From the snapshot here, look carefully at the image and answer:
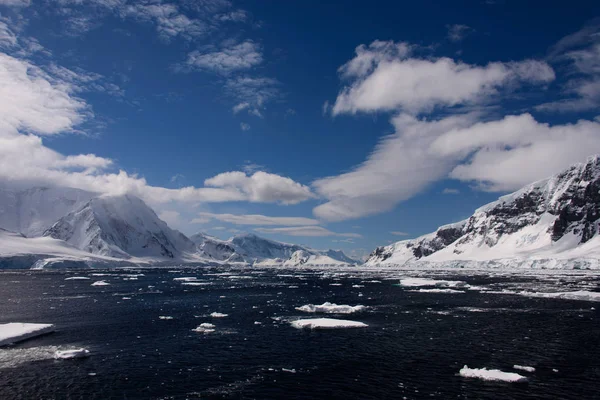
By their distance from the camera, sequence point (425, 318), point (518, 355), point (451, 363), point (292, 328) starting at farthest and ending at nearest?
1. point (425, 318)
2. point (292, 328)
3. point (518, 355)
4. point (451, 363)

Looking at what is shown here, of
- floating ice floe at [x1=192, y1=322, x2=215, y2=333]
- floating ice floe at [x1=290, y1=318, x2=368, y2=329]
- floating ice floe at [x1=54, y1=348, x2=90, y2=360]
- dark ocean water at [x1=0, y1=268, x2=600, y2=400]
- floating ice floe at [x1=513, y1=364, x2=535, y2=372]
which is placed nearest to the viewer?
dark ocean water at [x1=0, y1=268, x2=600, y2=400]

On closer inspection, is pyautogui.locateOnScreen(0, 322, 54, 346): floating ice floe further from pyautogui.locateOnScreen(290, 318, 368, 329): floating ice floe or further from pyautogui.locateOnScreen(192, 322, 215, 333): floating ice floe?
pyautogui.locateOnScreen(290, 318, 368, 329): floating ice floe

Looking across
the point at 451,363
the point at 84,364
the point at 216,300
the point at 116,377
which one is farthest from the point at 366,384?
the point at 216,300

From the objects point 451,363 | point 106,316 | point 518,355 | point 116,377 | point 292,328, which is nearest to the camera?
point 116,377

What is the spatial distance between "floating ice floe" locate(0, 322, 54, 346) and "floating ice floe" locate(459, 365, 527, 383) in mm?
43007

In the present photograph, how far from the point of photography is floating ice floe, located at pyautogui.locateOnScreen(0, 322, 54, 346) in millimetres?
41997

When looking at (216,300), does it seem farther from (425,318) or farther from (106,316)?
(425,318)

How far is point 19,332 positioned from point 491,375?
46.1 m

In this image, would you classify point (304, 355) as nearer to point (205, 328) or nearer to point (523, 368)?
point (205, 328)

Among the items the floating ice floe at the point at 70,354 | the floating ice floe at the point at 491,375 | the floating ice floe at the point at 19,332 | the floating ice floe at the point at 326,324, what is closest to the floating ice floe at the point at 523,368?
the floating ice floe at the point at 491,375

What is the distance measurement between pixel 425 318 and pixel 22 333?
159 ft

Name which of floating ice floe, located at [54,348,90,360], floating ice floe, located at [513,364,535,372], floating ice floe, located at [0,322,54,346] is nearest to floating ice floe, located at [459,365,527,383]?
floating ice floe, located at [513,364,535,372]

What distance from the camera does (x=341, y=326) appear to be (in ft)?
164

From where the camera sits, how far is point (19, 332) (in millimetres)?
44094
